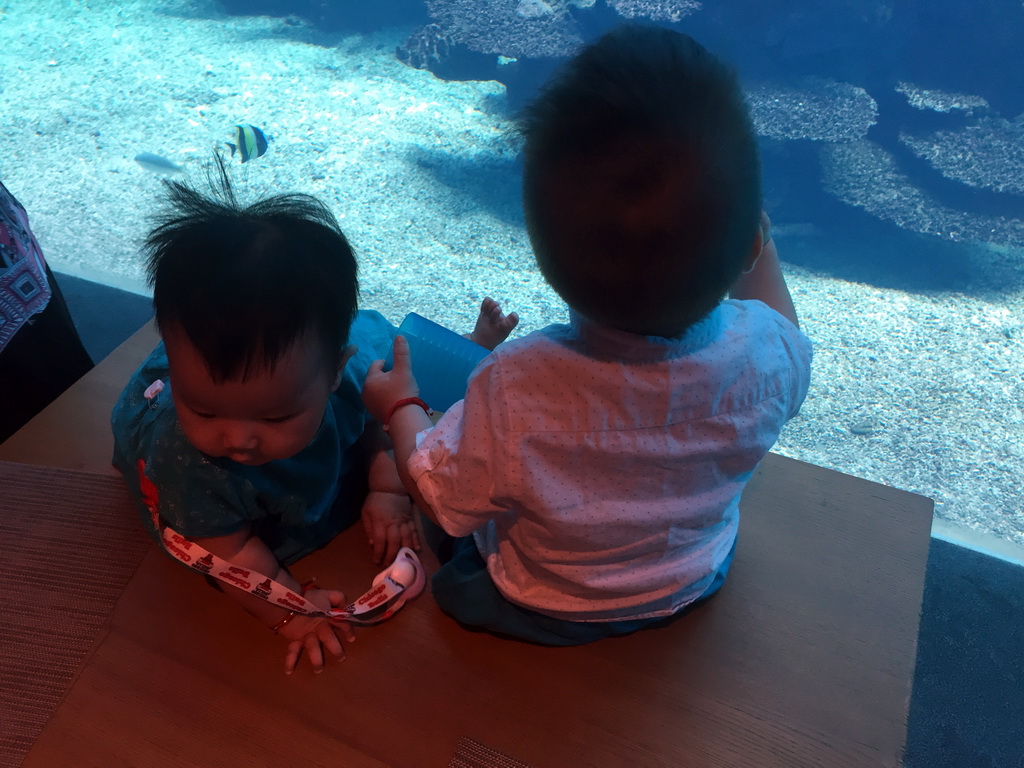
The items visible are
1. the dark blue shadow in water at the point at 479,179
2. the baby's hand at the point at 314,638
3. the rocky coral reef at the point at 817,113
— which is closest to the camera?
the baby's hand at the point at 314,638

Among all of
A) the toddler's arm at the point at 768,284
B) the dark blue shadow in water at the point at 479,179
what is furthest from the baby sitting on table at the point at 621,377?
the dark blue shadow in water at the point at 479,179

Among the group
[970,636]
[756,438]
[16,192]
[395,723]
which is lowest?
[16,192]

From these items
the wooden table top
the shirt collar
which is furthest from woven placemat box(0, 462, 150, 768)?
the shirt collar

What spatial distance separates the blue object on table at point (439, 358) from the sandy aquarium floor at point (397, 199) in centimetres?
206

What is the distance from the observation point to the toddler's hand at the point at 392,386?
1.08 meters

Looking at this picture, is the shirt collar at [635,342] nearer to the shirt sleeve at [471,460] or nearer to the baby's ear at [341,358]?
the shirt sleeve at [471,460]

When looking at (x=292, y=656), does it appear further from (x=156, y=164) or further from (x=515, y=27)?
(x=515, y=27)

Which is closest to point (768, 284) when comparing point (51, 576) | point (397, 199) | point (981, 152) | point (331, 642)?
point (331, 642)

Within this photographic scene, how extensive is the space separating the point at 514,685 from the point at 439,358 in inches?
31.1

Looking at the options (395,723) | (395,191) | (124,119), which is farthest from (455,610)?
(124,119)

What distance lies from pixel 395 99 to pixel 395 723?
6.47 metres

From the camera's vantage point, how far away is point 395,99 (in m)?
6.42

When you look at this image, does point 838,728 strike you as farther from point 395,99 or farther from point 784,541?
point 395,99

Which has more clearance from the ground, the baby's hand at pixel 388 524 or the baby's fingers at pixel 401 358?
the baby's fingers at pixel 401 358
